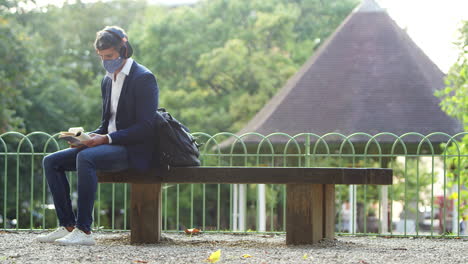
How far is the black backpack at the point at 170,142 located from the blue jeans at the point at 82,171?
29cm

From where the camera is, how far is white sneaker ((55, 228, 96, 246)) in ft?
22.7

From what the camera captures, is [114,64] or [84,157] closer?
[84,157]

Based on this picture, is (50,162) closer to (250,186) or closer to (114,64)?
(114,64)

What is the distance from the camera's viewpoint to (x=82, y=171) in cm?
680

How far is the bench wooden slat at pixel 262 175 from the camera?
6.98 m

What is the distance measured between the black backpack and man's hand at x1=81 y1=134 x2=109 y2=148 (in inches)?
16.0

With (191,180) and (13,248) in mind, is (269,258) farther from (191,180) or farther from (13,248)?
(13,248)

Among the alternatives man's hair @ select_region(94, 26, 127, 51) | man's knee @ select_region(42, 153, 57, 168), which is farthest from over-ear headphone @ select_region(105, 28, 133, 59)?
man's knee @ select_region(42, 153, 57, 168)

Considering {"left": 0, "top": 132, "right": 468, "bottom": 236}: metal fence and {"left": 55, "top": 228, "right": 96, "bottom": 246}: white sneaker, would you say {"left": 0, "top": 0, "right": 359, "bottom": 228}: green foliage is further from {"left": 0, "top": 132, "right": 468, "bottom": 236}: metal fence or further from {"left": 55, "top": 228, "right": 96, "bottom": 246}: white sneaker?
{"left": 55, "top": 228, "right": 96, "bottom": 246}: white sneaker

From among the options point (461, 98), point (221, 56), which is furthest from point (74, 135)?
point (221, 56)

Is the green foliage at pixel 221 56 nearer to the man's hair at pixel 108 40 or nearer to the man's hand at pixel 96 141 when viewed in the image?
the man's hair at pixel 108 40

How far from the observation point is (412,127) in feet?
67.3

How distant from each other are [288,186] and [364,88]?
49.4 feet

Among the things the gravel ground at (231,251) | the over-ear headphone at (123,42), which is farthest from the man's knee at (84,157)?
the over-ear headphone at (123,42)
